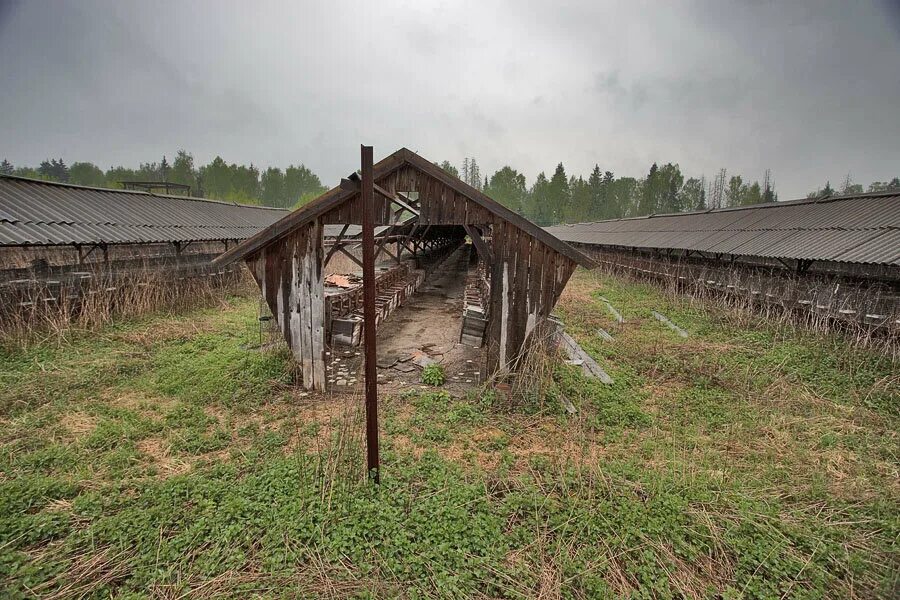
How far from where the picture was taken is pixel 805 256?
37.9 ft

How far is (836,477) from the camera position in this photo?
15.8 ft

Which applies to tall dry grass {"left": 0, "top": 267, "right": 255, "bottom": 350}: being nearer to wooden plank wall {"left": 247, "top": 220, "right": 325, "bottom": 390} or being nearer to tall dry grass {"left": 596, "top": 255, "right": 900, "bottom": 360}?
wooden plank wall {"left": 247, "top": 220, "right": 325, "bottom": 390}

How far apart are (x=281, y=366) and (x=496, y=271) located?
468 cm

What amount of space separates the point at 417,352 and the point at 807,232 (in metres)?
14.4

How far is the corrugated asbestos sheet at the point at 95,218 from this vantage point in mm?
11086

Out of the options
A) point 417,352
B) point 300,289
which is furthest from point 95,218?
point 417,352

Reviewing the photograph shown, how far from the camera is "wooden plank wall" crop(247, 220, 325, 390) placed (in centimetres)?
689

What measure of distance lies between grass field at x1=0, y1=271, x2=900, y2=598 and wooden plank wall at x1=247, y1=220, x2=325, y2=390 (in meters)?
0.65

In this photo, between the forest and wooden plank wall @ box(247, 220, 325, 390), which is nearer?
wooden plank wall @ box(247, 220, 325, 390)

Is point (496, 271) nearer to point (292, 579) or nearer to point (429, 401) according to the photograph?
point (429, 401)

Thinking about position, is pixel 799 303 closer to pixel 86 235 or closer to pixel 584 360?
pixel 584 360

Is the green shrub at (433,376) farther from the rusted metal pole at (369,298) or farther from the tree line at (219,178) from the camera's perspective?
the tree line at (219,178)

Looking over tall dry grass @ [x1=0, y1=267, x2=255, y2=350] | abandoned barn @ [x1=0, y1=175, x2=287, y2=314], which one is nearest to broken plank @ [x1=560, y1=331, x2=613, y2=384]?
abandoned barn @ [x1=0, y1=175, x2=287, y2=314]

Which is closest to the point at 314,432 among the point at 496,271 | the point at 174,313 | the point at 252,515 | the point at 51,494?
the point at 252,515
